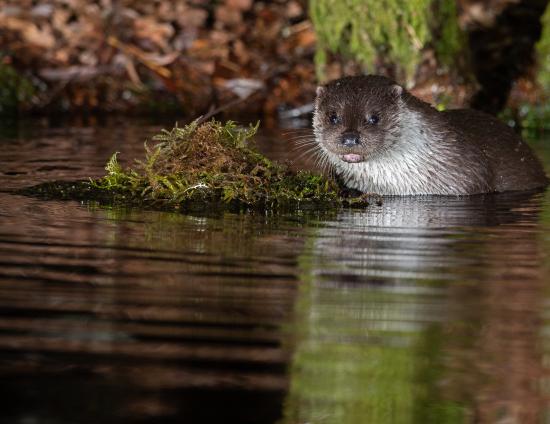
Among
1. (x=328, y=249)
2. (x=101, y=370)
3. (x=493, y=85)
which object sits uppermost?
(x=493, y=85)

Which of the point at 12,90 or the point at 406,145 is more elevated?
the point at 12,90

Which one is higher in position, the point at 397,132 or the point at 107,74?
the point at 107,74

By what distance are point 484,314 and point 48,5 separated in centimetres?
1438

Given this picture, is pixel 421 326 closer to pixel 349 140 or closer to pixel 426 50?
pixel 349 140

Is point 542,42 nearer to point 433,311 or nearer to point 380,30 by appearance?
point 380,30

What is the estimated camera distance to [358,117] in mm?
9148

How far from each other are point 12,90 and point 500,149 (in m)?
8.79

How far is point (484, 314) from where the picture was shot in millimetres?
5062

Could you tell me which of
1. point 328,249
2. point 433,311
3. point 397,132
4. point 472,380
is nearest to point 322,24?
point 397,132

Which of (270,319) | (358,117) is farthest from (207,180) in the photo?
(270,319)

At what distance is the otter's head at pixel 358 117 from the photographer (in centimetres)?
908

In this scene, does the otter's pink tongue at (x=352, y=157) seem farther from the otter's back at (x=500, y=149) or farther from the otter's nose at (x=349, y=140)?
the otter's back at (x=500, y=149)

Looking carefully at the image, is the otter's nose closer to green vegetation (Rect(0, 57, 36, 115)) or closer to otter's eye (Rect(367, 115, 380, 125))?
otter's eye (Rect(367, 115, 380, 125))

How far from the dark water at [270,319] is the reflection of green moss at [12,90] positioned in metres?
9.08
